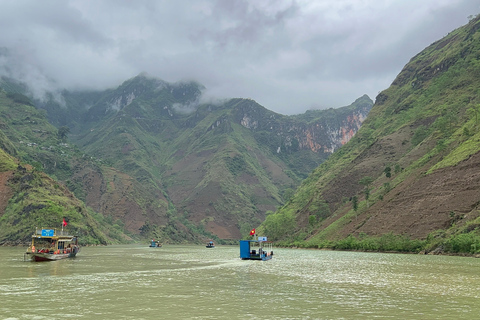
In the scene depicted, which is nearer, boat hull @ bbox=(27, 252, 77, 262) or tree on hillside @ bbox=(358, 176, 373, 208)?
boat hull @ bbox=(27, 252, 77, 262)

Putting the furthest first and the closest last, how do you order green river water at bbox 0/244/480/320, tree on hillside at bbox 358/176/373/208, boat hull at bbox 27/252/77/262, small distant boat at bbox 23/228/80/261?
1. tree on hillside at bbox 358/176/373/208
2. small distant boat at bbox 23/228/80/261
3. boat hull at bbox 27/252/77/262
4. green river water at bbox 0/244/480/320

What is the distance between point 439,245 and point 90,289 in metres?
83.7

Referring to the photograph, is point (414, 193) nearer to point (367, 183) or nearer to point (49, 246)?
point (367, 183)

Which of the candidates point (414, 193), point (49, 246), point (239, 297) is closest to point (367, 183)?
point (414, 193)

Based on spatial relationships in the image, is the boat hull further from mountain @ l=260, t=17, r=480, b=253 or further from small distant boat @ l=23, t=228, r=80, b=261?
mountain @ l=260, t=17, r=480, b=253

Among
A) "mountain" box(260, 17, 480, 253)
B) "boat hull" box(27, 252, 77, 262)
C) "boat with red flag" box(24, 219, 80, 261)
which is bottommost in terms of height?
"boat hull" box(27, 252, 77, 262)

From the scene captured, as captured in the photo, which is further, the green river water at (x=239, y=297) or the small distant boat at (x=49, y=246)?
the small distant boat at (x=49, y=246)

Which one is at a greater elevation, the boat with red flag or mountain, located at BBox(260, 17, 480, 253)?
mountain, located at BBox(260, 17, 480, 253)

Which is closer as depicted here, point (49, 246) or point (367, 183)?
point (49, 246)

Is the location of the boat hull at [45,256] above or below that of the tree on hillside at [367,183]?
below

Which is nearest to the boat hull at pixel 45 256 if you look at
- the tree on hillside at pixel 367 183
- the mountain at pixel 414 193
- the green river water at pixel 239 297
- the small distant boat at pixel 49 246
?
the small distant boat at pixel 49 246

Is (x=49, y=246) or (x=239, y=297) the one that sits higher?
(x=49, y=246)

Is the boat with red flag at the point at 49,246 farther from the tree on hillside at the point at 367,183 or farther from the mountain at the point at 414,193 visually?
the tree on hillside at the point at 367,183

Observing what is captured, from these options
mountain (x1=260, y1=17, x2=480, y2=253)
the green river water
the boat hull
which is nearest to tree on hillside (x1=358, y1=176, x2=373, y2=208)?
mountain (x1=260, y1=17, x2=480, y2=253)
